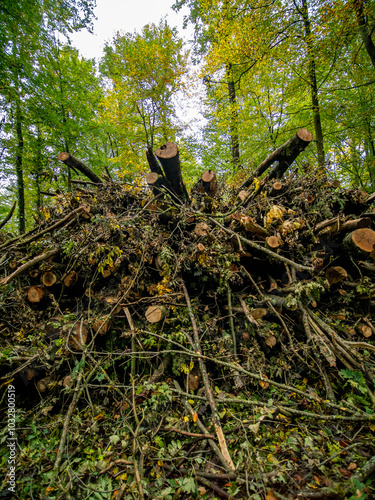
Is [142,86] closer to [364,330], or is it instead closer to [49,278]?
[49,278]

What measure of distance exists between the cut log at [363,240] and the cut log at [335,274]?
289 millimetres

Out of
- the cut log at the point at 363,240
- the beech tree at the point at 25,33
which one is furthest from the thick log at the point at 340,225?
the beech tree at the point at 25,33

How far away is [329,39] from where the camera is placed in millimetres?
5207

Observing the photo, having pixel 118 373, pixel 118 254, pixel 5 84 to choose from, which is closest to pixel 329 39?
pixel 118 254

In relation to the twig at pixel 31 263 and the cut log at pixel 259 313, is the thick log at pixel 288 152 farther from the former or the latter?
the twig at pixel 31 263

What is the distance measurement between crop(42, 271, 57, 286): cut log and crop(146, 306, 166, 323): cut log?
4.43ft

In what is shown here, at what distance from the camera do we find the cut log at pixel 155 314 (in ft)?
7.33

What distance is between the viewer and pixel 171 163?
2.77 meters

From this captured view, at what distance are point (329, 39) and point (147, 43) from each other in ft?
27.7

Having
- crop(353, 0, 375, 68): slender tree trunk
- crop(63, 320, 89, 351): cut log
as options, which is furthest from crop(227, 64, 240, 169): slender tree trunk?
crop(63, 320, 89, 351): cut log

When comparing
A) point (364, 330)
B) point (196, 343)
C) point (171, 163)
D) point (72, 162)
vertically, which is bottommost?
point (364, 330)

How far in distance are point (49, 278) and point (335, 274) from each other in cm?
352

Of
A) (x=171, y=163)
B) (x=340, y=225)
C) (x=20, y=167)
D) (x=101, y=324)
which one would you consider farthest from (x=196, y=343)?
(x=20, y=167)

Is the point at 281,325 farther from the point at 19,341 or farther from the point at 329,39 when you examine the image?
the point at 329,39
